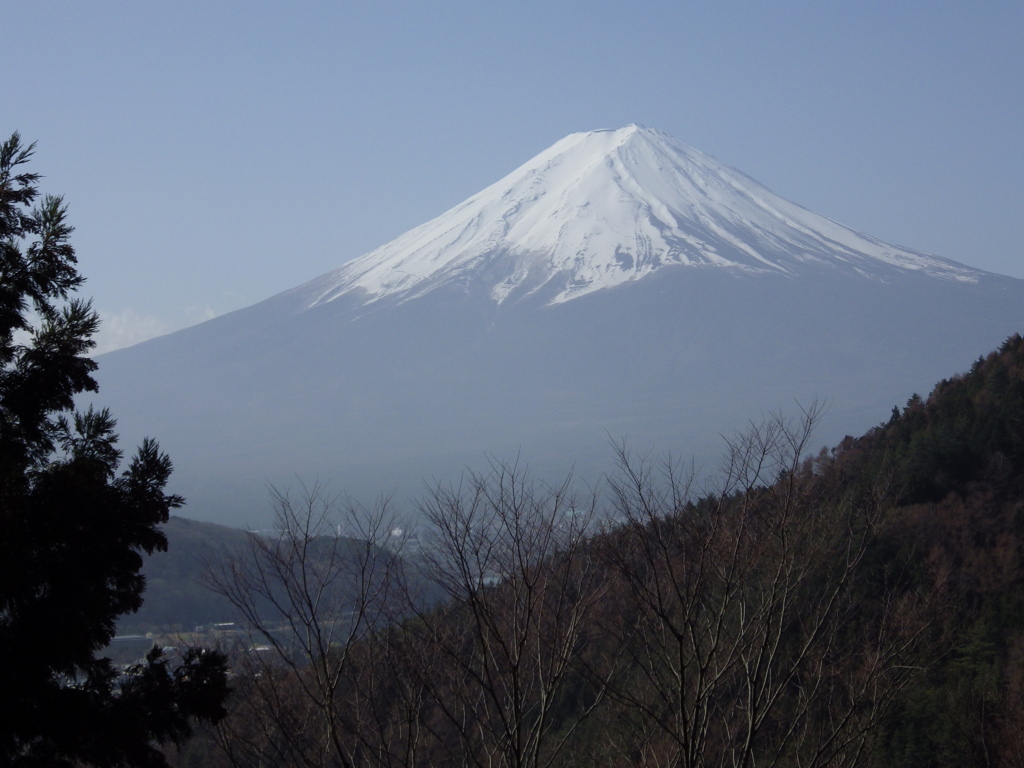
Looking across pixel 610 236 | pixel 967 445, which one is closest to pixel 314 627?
pixel 967 445

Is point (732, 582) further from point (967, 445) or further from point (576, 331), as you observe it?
point (576, 331)

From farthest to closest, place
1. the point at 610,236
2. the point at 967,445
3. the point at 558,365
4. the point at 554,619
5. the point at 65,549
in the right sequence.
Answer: the point at 610,236, the point at 558,365, the point at 967,445, the point at 554,619, the point at 65,549

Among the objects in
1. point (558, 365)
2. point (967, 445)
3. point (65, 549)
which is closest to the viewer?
point (65, 549)

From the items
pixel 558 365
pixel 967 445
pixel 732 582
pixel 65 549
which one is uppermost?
pixel 558 365

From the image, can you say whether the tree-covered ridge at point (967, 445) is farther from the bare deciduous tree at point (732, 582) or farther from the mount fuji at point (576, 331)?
the mount fuji at point (576, 331)

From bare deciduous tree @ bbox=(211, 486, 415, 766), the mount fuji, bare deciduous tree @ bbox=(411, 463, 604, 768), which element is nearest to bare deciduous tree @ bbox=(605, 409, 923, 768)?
bare deciduous tree @ bbox=(411, 463, 604, 768)

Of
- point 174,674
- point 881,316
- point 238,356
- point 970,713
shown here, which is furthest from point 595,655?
point 238,356
